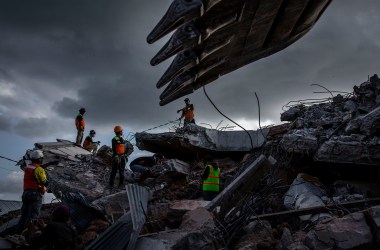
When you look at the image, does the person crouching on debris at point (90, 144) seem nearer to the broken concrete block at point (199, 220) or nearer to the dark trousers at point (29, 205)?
the dark trousers at point (29, 205)

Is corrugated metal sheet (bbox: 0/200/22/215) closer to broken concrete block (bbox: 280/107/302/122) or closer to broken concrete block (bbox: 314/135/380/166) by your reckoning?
broken concrete block (bbox: 280/107/302/122)

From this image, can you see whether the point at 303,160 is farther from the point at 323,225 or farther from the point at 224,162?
the point at 224,162

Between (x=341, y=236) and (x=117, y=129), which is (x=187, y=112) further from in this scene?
(x=341, y=236)

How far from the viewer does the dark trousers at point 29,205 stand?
5.54 meters

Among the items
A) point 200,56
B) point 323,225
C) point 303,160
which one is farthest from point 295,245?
point 303,160

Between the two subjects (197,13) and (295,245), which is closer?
(197,13)

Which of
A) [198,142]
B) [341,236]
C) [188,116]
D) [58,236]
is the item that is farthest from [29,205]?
[188,116]

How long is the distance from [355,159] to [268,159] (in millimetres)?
1919

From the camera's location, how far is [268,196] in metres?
4.62

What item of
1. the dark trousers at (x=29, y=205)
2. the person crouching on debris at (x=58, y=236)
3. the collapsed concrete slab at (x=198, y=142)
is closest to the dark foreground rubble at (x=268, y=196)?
the person crouching on debris at (x=58, y=236)

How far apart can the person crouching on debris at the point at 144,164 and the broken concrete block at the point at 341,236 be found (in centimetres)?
662

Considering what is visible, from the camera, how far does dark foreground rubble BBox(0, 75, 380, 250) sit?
3619 mm

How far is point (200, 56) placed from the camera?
6.41 feet

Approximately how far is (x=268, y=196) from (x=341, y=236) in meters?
1.36
